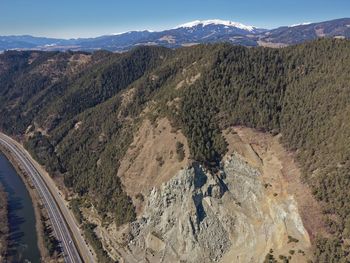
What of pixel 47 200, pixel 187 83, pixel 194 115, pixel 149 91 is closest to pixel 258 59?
pixel 187 83

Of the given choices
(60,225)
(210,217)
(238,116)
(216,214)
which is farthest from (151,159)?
(60,225)

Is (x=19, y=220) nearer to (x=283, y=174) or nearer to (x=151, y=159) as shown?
(x=151, y=159)

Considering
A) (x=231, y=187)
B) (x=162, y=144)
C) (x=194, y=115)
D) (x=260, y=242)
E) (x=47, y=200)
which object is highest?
(x=194, y=115)

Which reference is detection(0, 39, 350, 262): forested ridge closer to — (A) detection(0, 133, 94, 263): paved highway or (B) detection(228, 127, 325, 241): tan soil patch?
(B) detection(228, 127, 325, 241): tan soil patch

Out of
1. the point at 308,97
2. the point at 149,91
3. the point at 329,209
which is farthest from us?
the point at 149,91

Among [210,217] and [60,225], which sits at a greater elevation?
[210,217]

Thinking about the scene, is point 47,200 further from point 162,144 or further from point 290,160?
point 290,160
